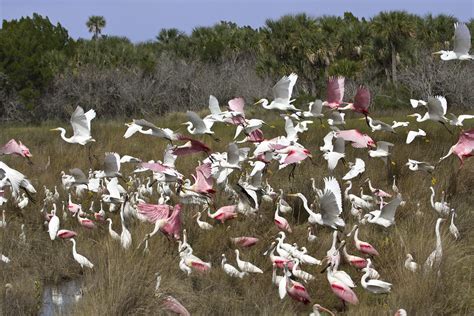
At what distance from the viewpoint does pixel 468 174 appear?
38.9ft

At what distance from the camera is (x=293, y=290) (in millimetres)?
6715

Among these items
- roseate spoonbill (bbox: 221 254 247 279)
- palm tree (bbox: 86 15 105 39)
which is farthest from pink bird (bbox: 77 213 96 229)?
palm tree (bbox: 86 15 105 39)

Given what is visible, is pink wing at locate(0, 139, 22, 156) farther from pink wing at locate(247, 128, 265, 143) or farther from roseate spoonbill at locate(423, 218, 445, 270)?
roseate spoonbill at locate(423, 218, 445, 270)

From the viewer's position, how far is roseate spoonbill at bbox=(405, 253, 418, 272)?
7205 mm

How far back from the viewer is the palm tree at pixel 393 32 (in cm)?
3241

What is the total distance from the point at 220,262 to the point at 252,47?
33.3 metres

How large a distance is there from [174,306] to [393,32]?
91.5 ft

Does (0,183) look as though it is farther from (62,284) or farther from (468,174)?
(468,174)

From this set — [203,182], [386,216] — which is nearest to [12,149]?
[203,182]

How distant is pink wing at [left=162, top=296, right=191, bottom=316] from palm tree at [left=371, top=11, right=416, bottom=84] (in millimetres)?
26532

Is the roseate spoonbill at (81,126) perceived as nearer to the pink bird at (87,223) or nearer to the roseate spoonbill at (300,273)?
the pink bird at (87,223)

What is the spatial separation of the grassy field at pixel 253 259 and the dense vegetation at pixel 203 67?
19274 mm

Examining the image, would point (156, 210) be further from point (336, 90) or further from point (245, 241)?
point (336, 90)

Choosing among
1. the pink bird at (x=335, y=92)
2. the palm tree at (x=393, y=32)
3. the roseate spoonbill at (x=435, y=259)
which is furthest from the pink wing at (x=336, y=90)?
the palm tree at (x=393, y=32)
